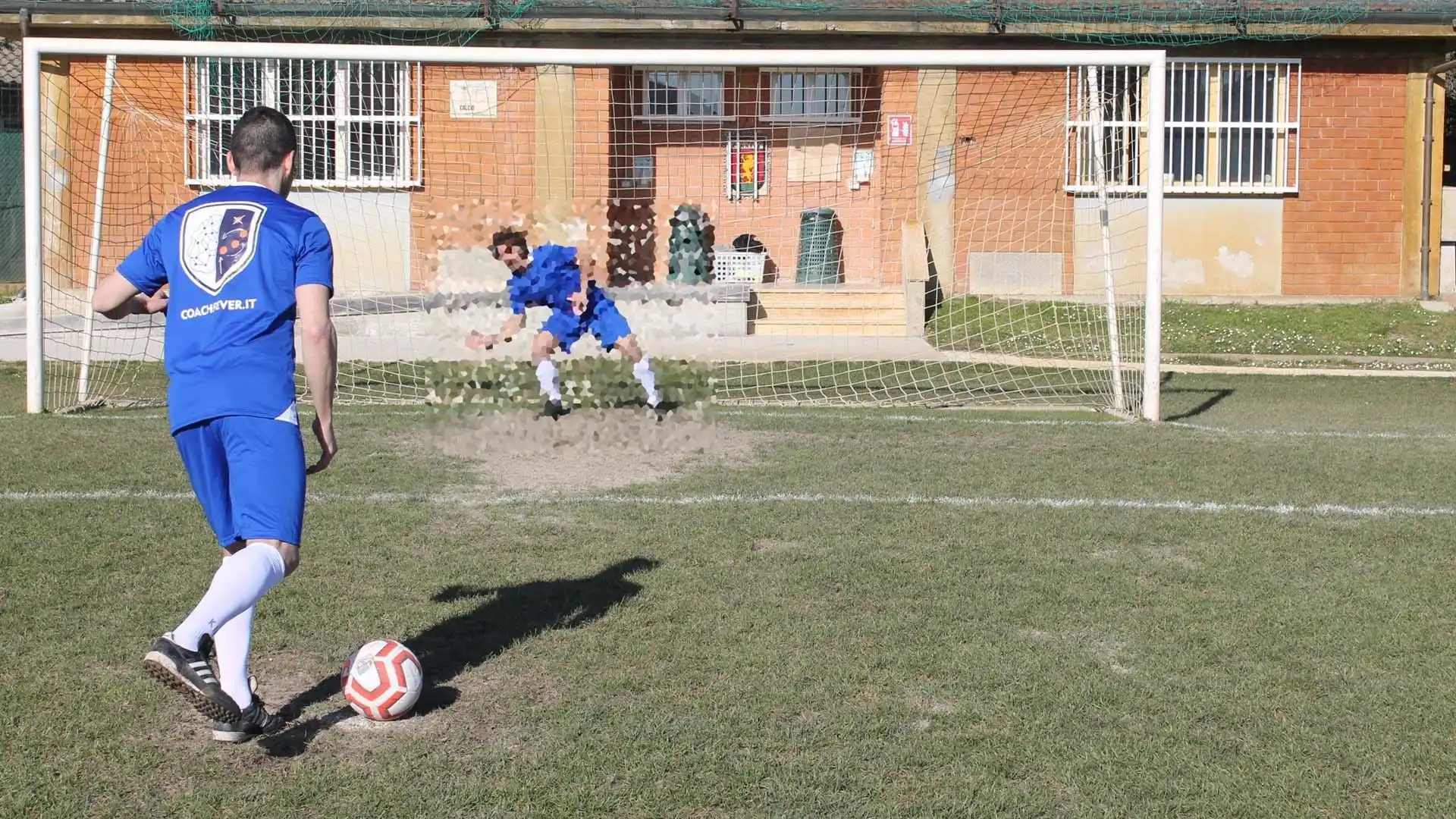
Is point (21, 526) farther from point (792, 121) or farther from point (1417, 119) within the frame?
point (1417, 119)

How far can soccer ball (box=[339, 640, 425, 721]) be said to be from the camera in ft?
12.8

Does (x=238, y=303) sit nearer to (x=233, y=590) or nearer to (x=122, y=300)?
(x=122, y=300)

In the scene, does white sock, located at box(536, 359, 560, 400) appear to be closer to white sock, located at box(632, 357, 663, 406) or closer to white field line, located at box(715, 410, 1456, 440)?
white sock, located at box(632, 357, 663, 406)

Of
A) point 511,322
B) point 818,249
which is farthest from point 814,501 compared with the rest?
point 818,249

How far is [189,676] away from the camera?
3.46 metres

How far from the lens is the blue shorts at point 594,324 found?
1077 cm

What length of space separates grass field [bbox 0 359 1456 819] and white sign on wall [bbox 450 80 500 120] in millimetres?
8386

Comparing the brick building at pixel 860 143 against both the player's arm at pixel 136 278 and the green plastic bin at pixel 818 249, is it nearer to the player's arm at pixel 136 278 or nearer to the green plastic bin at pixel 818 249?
the green plastic bin at pixel 818 249

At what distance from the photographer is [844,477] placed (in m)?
7.73

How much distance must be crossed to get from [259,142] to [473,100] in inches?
508

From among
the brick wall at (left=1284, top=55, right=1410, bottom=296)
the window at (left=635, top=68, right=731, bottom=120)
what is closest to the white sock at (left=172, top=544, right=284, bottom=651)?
the window at (left=635, top=68, right=731, bottom=120)

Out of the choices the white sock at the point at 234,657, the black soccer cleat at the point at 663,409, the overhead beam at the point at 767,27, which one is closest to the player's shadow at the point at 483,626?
the white sock at the point at 234,657

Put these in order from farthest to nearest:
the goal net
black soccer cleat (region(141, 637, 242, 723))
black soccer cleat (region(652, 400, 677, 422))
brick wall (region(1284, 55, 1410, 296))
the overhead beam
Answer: brick wall (region(1284, 55, 1410, 296)) → the overhead beam → the goal net → black soccer cleat (region(652, 400, 677, 422)) → black soccer cleat (region(141, 637, 242, 723))

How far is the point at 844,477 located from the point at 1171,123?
510 inches
